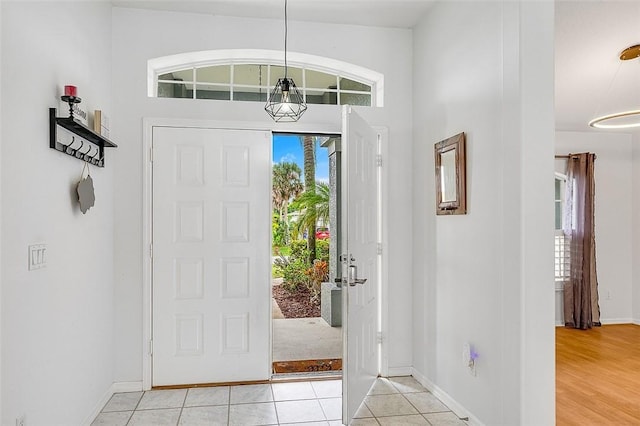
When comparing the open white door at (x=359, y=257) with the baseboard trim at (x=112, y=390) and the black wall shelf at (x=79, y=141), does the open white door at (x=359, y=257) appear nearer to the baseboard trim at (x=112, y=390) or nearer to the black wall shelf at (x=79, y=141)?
the black wall shelf at (x=79, y=141)

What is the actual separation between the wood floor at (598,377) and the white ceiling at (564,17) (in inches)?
105

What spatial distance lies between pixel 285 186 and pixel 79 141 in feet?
15.5

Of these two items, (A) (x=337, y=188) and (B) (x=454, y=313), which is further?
(A) (x=337, y=188)

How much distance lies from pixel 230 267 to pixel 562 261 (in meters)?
4.54

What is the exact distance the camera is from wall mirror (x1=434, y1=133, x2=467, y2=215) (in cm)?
290

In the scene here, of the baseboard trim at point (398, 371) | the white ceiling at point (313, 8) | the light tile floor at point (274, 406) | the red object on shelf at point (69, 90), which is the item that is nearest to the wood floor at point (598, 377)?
the light tile floor at point (274, 406)

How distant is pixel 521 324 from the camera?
232cm

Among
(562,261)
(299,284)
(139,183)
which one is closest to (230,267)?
(139,183)

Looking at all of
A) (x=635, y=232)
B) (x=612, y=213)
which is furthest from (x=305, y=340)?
(x=635, y=232)

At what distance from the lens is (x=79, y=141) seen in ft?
8.79

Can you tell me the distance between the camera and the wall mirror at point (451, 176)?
9.51 ft

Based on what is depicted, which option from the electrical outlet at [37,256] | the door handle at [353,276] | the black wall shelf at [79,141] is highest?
the black wall shelf at [79,141]

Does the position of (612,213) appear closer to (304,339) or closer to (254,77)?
(304,339)

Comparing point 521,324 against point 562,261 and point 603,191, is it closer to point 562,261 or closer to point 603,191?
point 562,261
